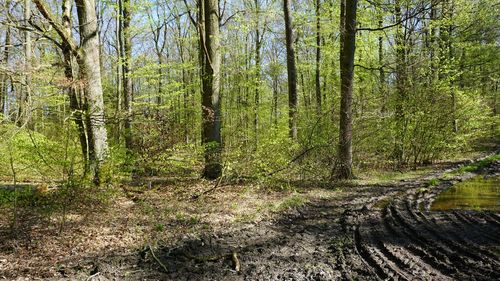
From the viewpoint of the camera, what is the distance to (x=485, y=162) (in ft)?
51.1

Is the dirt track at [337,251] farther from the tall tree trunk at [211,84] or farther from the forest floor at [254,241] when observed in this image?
the tall tree trunk at [211,84]

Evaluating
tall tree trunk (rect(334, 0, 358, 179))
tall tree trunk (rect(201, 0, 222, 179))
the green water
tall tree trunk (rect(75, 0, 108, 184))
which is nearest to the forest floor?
the green water

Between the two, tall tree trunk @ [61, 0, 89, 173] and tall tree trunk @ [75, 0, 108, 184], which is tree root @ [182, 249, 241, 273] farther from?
tall tree trunk @ [75, 0, 108, 184]

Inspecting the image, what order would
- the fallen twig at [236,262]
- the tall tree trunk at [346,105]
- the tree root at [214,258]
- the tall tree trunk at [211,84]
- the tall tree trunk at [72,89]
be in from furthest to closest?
the tall tree trunk at [346,105] < the tall tree trunk at [211,84] < the tall tree trunk at [72,89] < the tree root at [214,258] < the fallen twig at [236,262]

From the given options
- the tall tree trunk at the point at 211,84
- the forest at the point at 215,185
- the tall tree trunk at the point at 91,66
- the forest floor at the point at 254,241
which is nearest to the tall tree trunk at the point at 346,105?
the forest at the point at 215,185

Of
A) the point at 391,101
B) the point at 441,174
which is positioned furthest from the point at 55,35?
the point at 441,174

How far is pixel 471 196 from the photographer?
943cm

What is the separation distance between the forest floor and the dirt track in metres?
0.01

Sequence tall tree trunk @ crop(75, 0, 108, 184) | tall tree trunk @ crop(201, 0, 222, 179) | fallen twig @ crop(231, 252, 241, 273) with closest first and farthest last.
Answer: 1. fallen twig @ crop(231, 252, 241, 273)
2. tall tree trunk @ crop(75, 0, 108, 184)
3. tall tree trunk @ crop(201, 0, 222, 179)

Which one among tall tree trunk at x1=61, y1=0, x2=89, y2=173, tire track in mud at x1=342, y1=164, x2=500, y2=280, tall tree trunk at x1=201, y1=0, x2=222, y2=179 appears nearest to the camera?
tire track in mud at x1=342, y1=164, x2=500, y2=280

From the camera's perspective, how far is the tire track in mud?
15.1 ft

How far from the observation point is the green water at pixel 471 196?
8.27 metres

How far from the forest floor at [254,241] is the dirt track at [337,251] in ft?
0.05

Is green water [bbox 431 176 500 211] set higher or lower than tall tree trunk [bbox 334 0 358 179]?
lower
